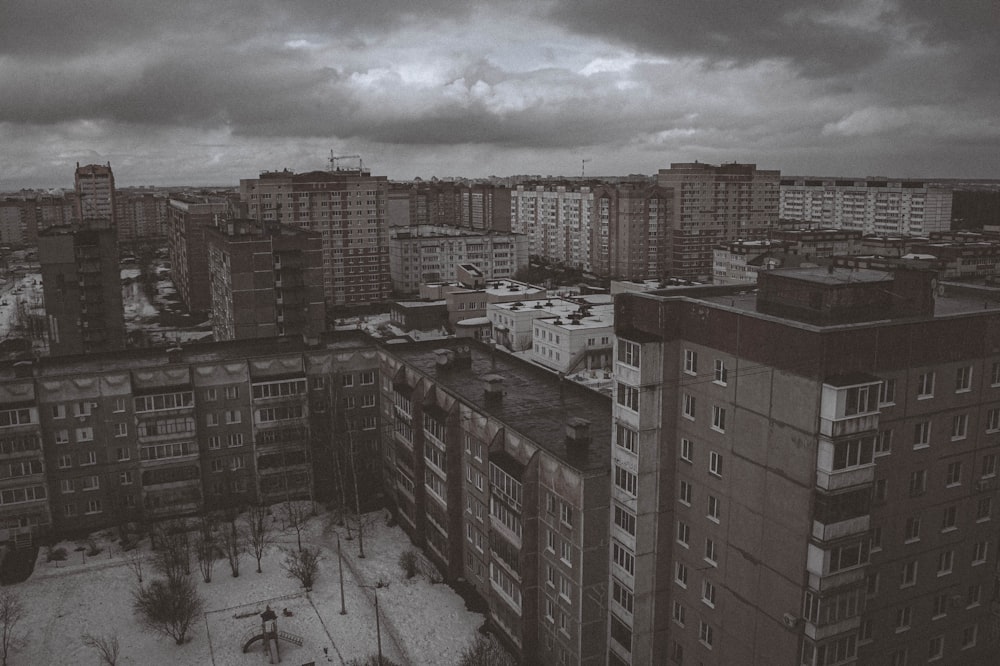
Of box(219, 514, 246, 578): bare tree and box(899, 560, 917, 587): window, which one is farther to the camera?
box(219, 514, 246, 578): bare tree

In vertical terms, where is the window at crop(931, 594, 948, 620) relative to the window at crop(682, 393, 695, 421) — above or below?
below

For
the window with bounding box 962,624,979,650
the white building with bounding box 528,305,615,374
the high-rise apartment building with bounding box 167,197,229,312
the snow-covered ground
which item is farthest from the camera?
the high-rise apartment building with bounding box 167,197,229,312

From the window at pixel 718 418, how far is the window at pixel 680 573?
480 centimetres

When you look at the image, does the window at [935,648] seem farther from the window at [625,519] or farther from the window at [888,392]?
the window at [625,519]

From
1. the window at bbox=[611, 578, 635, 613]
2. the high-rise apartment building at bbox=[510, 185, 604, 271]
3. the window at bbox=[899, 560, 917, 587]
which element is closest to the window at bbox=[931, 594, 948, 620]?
the window at bbox=[899, 560, 917, 587]

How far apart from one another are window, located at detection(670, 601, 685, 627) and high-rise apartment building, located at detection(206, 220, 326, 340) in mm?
38027

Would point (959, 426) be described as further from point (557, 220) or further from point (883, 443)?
point (557, 220)

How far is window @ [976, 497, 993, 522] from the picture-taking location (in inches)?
866

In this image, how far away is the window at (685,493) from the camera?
74.8 feet

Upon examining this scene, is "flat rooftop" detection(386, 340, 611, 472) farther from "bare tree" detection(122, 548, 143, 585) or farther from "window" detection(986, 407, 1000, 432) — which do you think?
"bare tree" detection(122, 548, 143, 585)

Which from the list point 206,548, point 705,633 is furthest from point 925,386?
point 206,548

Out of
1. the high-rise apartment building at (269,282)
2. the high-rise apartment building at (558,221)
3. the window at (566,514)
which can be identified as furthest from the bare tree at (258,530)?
the high-rise apartment building at (558,221)

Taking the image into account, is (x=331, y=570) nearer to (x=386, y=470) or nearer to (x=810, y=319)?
(x=386, y=470)

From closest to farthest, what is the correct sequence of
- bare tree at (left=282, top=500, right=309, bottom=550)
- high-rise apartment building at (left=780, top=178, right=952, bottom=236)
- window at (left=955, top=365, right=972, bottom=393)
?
window at (left=955, top=365, right=972, bottom=393) → bare tree at (left=282, top=500, right=309, bottom=550) → high-rise apartment building at (left=780, top=178, right=952, bottom=236)
